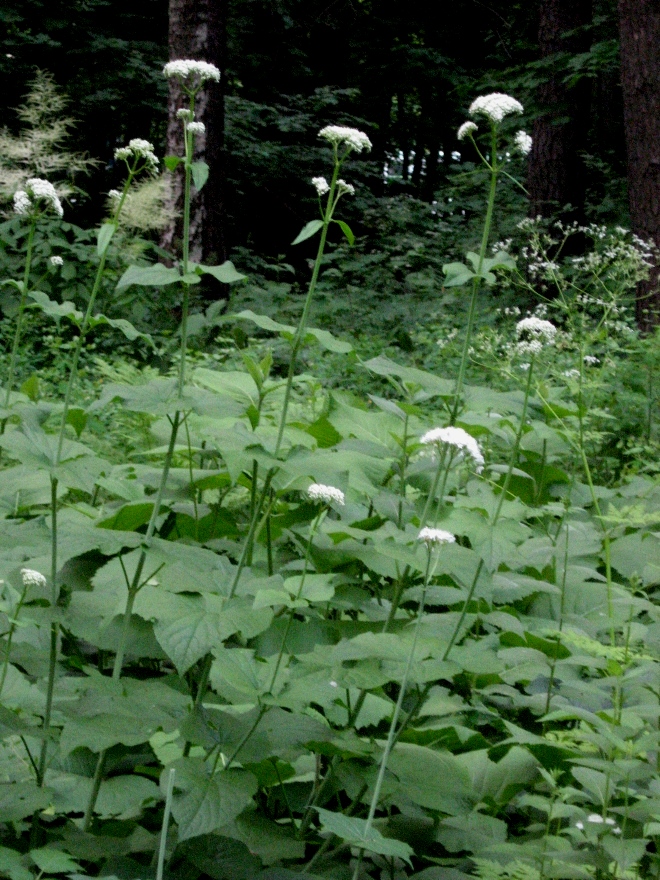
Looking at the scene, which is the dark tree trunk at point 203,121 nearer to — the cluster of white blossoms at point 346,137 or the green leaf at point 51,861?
the cluster of white blossoms at point 346,137

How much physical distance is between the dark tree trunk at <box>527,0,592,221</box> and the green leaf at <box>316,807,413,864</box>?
8.70 m

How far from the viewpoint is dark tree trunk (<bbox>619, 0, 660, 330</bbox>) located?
21.6 feet

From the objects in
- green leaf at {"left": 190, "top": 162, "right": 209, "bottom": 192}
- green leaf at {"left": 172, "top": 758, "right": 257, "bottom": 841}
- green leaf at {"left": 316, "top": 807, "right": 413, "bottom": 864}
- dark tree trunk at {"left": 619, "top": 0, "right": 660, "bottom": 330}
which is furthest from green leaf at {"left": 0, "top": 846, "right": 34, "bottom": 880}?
dark tree trunk at {"left": 619, "top": 0, "right": 660, "bottom": 330}

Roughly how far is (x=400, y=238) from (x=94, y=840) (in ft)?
34.1

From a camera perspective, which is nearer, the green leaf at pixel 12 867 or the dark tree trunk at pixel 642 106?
the green leaf at pixel 12 867

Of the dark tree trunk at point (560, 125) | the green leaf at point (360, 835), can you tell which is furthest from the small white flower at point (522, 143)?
the dark tree trunk at point (560, 125)

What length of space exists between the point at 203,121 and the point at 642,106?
3675mm

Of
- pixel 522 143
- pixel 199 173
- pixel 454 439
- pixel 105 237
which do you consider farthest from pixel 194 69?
pixel 454 439

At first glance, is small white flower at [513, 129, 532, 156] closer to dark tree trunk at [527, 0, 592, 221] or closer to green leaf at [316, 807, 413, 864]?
green leaf at [316, 807, 413, 864]

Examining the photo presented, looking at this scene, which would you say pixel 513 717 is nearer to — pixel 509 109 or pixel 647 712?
pixel 647 712

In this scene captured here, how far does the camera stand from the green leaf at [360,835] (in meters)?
1.26

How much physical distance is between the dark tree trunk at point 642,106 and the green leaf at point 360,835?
18.9 feet

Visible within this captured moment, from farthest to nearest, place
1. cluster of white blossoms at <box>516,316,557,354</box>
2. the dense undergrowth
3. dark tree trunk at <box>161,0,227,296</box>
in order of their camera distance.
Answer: dark tree trunk at <box>161,0,227,296</box>, cluster of white blossoms at <box>516,316,557,354</box>, the dense undergrowth

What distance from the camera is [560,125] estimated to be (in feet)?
31.0
